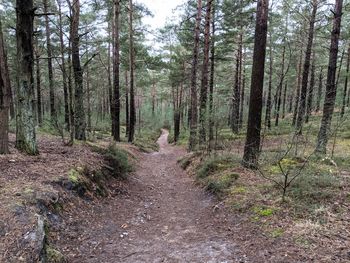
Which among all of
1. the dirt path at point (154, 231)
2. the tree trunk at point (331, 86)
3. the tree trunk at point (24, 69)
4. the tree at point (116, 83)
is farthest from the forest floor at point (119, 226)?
the tree at point (116, 83)

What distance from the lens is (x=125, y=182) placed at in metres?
7.48

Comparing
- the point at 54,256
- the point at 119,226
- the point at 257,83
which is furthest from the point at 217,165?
the point at 54,256

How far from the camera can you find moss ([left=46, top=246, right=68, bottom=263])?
315 centimetres

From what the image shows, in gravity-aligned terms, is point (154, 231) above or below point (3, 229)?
below

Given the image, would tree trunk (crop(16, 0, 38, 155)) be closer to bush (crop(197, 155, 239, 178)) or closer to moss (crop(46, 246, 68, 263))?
moss (crop(46, 246, 68, 263))

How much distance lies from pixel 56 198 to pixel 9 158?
191cm

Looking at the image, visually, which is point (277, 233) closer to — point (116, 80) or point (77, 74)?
point (77, 74)

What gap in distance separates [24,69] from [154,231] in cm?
462

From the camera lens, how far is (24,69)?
5746mm

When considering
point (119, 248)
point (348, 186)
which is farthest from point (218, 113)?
point (119, 248)

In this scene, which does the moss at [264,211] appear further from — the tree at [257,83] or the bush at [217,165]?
the bush at [217,165]

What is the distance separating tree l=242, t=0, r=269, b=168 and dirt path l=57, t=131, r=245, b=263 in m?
1.88

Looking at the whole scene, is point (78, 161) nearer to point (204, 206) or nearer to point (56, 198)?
point (56, 198)

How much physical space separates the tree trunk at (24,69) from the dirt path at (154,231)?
259cm
